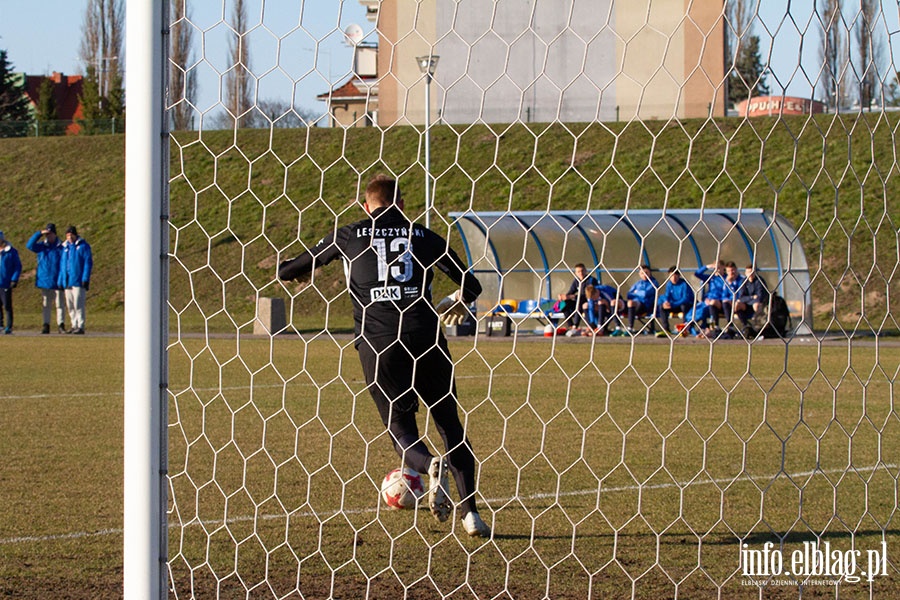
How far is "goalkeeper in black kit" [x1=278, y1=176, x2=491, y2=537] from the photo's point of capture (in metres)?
4.77

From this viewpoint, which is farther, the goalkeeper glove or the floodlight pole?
the goalkeeper glove

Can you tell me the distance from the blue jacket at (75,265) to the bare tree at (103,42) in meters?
38.9

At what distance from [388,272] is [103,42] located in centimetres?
5794

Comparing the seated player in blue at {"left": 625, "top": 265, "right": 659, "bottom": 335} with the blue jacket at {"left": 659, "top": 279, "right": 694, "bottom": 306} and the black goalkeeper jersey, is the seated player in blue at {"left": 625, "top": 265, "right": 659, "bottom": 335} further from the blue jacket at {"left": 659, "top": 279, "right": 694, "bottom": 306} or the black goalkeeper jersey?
the black goalkeeper jersey

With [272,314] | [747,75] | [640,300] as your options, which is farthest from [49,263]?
[747,75]

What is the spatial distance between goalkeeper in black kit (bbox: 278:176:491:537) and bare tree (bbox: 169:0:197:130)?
→ 104 cm

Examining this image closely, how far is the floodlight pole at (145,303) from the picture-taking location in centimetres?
317

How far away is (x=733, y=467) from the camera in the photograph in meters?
6.54

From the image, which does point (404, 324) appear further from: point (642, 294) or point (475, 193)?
point (475, 193)

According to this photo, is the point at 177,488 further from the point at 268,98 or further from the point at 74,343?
the point at 74,343

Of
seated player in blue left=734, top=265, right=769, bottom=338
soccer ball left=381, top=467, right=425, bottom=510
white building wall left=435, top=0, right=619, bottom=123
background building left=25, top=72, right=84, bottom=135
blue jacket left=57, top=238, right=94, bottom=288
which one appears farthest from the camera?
background building left=25, top=72, right=84, bottom=135

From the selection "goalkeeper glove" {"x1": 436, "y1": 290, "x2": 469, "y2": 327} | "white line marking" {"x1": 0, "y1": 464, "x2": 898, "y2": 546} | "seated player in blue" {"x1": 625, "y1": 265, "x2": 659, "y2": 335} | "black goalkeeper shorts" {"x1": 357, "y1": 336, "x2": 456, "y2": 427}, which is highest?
"seated player in blue" {"x1": 625, "y1": 265, "x2": 659, "y2": 335}

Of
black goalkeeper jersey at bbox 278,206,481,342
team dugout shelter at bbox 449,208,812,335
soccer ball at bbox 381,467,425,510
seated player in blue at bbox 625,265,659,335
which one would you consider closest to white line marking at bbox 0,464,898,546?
soccer ball at bbox 381,467,425,510

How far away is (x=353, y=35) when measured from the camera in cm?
358
